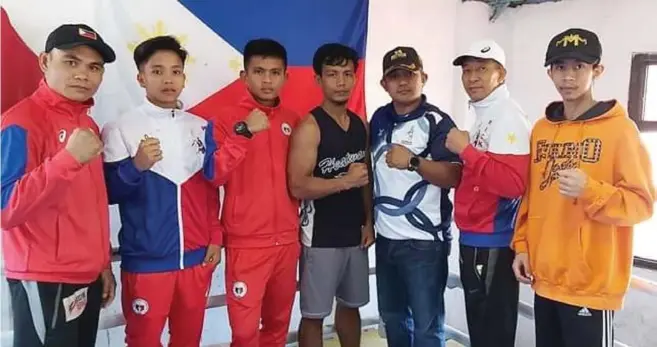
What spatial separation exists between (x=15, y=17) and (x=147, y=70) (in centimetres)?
55

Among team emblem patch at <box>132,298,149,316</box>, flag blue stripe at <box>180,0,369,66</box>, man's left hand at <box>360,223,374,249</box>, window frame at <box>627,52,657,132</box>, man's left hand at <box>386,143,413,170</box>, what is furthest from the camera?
window frame at <box>627,52,657,132</box>

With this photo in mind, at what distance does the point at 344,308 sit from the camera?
2.30 metres

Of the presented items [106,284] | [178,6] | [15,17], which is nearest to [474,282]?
[106,284]

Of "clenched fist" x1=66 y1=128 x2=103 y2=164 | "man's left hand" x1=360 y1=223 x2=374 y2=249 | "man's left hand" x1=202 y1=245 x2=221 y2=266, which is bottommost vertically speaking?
"man's left hand" x1=202 y1=245 x2=221 y2=266

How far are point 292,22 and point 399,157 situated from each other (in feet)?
3.13

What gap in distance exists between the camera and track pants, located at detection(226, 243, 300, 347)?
81.0 inches

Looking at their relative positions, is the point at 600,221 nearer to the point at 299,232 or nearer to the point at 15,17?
the point at 299,232

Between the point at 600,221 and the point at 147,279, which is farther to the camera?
the point at 147,279

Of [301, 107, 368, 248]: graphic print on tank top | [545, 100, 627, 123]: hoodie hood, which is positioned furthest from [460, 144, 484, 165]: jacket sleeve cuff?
[301, 107, 368, 248]: graphic print on tank top

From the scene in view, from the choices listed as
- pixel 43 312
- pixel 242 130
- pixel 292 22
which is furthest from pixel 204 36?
pixel 43 312

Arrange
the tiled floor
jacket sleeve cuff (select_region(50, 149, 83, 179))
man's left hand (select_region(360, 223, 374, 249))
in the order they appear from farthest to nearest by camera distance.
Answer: the tiled floor
man's left hand (select_region(360, 223, 374, 249))
jacket sleeve cuff (select_region(50, 149, 83, 179))

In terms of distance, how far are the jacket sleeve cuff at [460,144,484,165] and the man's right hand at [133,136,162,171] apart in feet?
3.11

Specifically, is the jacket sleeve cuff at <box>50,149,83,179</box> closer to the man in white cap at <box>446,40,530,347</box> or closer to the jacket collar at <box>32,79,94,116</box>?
the jacket collar at <box>32,79,94,116</box>

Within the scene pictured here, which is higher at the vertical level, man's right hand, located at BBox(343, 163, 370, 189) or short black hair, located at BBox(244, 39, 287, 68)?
short black hair, located at BBox(244, 39, 287, 68)
